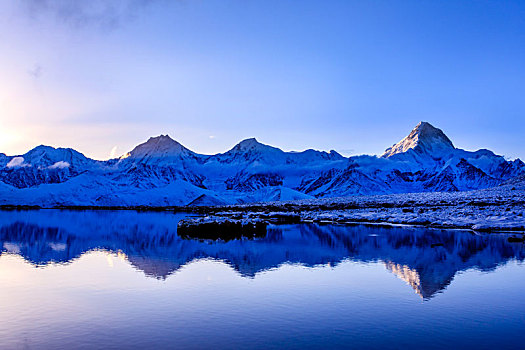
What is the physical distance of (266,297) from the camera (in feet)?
58.6

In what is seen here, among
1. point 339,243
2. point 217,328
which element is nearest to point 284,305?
point 217,328

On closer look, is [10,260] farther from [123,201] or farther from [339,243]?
[123,201]

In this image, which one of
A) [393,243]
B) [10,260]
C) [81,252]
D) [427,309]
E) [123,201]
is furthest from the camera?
[123,201]

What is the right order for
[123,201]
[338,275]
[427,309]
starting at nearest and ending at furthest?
1. [427,309]
2. [338,275]
3. [123,201]

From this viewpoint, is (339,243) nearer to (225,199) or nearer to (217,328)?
(217,328)

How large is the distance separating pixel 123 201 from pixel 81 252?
120668 millimetres

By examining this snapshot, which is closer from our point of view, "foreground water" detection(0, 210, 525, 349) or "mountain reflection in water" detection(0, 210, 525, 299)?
"foreground water" detection(0, 210, 525, 349)

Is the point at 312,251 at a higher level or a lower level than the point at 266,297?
higher

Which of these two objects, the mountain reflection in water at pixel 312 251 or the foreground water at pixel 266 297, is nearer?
the foreground water at pixel 266 297

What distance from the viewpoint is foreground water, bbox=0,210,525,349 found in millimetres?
12922

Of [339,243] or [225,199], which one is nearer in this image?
[339,243]

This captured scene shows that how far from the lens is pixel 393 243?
1409 inches

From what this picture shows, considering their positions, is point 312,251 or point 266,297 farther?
point 312,251

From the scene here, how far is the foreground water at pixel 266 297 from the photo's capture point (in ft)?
42.4
